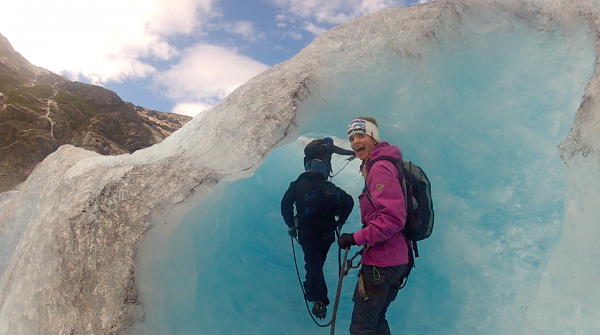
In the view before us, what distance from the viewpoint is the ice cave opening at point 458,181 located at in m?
3.45

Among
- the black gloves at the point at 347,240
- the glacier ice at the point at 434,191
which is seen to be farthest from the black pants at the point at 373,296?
the glacier ice at the point at 434,191

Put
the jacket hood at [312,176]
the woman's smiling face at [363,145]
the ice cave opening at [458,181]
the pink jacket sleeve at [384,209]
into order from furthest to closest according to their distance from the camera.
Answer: the jacket hood at [312,176], the ice cave opening at [458,181], the woman's smiling face at [363,145], the pink jacket sleeve at [384,209]

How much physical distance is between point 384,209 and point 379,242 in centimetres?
27

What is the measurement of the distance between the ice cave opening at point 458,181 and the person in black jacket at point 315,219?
52cm

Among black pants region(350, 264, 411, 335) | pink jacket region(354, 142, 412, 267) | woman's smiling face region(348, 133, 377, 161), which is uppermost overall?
woman's smiling face region(348, 133, 377, 161)

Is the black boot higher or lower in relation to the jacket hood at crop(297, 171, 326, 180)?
lower

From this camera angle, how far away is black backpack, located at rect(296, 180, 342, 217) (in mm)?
3834

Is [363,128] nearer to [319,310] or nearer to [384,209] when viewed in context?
[384,209]

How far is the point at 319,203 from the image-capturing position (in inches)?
151

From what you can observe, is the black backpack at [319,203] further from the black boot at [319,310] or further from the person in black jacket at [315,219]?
the black boot at [319,310]

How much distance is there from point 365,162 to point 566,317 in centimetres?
202

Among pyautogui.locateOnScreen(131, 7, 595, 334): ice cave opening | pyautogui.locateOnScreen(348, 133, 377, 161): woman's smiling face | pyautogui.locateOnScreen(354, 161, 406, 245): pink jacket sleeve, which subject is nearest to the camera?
pyautogui.locateOnScreen(354, 161, 406, 245): pink jacket sleeve

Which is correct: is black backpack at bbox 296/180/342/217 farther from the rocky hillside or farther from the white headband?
the rocky hillside

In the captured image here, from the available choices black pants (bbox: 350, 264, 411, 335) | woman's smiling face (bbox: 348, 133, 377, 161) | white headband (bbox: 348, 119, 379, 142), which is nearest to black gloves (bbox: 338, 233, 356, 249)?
black pants (bbox: 350, 264, 411, 335)
